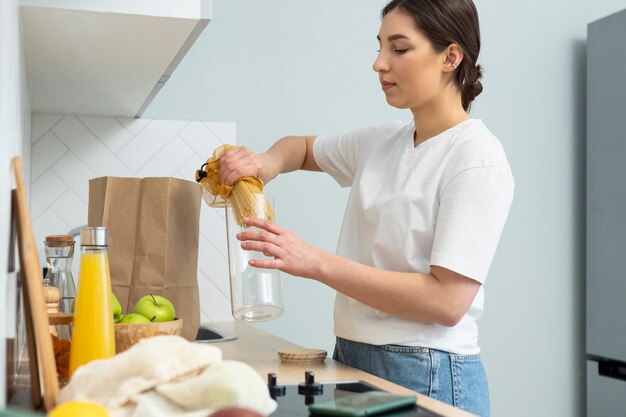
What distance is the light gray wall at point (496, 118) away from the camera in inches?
90.2

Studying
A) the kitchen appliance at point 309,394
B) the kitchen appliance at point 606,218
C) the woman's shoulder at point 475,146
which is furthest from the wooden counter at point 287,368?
the kitchen appliance at point 606,218

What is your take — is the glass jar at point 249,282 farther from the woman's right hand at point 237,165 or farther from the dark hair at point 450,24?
the dark hair at point 450,24

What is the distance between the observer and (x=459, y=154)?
4.66ft

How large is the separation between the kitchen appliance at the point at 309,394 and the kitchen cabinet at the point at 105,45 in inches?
21.0

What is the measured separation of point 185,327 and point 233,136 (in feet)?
2.79

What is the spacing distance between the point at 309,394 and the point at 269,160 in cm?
68

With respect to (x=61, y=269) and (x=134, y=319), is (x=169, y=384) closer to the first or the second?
(x=134, y=319)

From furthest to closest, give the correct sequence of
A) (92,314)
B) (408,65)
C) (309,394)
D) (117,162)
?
(117,162) < (408,65) < (309,394) < (92,314)

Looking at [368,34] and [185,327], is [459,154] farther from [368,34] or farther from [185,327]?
[368,34]

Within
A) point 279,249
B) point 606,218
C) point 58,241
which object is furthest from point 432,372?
point 606,218

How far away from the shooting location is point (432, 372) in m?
1.39

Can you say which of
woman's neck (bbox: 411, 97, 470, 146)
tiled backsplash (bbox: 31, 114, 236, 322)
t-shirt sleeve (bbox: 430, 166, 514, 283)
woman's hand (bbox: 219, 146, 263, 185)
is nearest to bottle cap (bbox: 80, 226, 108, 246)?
woman's hand (bbox: 219, 146, 263, 185)

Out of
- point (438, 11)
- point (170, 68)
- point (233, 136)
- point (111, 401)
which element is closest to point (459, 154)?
point (438, 11)

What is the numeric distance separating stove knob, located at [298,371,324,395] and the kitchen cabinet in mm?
529
